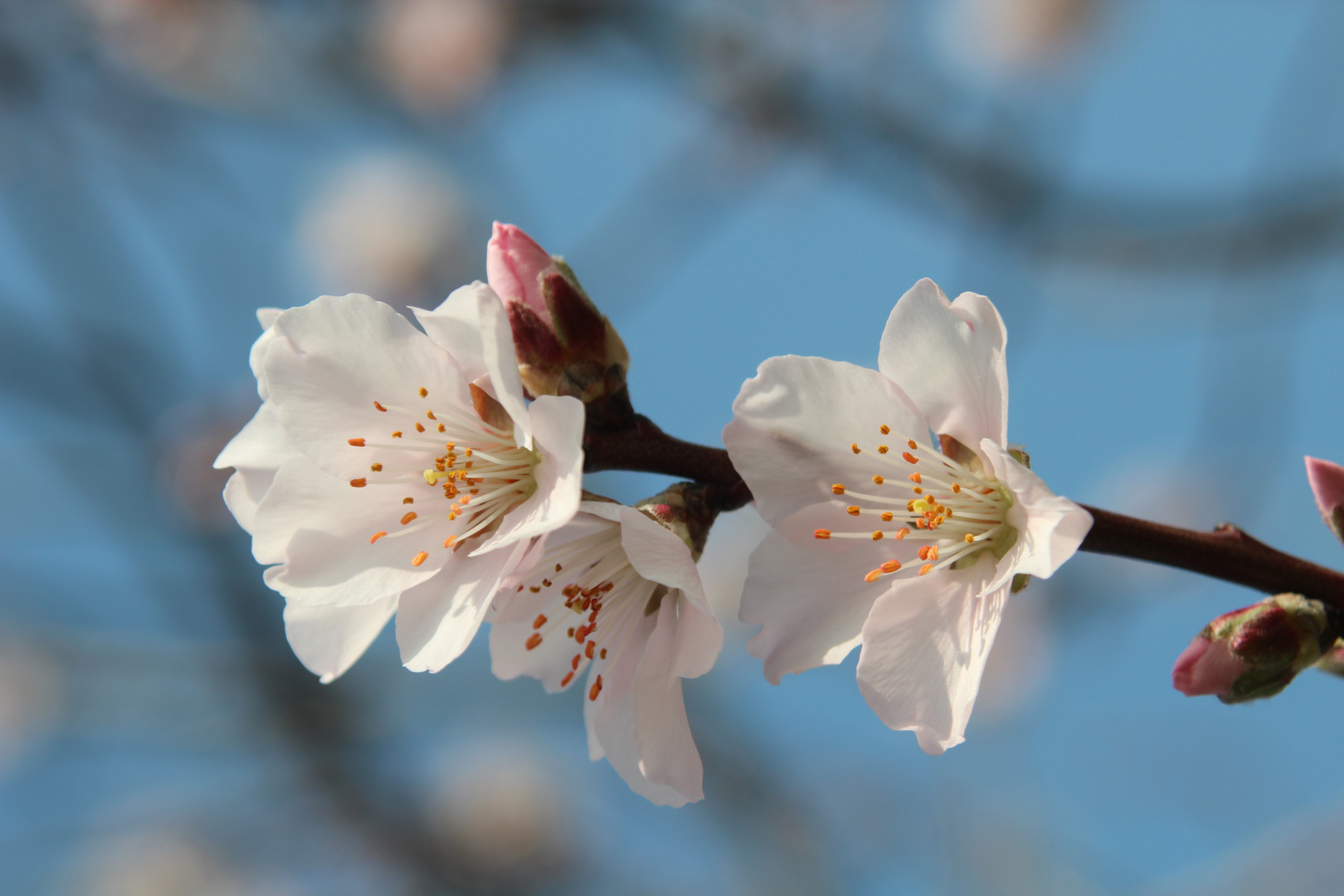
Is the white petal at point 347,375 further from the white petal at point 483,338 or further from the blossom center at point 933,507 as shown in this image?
the blossom center at point 933,507

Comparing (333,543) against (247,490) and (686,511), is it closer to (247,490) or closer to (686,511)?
(247,490)

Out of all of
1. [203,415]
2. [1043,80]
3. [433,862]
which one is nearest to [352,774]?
[433,862]

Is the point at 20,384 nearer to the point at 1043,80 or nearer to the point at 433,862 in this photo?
the point at 433,862

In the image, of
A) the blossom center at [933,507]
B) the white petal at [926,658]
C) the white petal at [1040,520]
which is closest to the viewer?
the white petal at [1040,520]

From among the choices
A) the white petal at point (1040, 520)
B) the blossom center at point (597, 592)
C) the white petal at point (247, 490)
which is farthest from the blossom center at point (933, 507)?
the white petal at point (247, 490)

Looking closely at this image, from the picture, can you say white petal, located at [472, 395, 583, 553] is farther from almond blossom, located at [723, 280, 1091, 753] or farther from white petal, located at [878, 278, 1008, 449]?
white petal, located at [878, 278, 1008, 449]

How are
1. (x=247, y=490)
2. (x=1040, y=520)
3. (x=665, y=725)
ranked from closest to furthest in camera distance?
(x=1040, y=520) → (x=665, y=725) → (x=247, y=490)

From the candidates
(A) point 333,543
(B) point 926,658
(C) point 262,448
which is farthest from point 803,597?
(C) point 262,448
